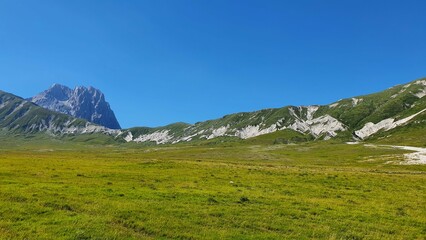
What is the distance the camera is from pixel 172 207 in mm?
27000

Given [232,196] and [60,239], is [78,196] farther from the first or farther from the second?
[232,196]

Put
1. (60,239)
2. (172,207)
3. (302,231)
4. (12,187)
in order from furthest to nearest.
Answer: (12,187), (172,207), (302,231), (60,239)

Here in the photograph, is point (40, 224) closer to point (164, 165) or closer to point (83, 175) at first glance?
point (83, 175)

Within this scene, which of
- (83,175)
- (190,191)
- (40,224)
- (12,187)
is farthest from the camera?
(83,175)

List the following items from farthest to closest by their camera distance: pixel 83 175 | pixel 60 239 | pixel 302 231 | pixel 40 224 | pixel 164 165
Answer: pixel 164 165 < pixel 83 175 < pixel 302 231 < pixel 40 224 < pixel 60 239

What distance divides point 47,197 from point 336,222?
23.6m

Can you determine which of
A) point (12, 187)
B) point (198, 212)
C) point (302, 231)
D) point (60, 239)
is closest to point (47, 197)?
point (12, 187)

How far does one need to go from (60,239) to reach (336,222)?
19.3 meters

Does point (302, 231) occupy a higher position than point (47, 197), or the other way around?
point (47, 197)

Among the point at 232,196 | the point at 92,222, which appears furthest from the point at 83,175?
the point at 92,222

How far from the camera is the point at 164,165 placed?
6488 cm

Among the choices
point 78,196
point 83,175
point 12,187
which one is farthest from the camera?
point 83,175

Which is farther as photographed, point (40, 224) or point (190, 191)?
point (190, 191)

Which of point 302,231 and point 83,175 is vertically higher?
point 83,175
